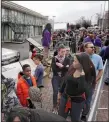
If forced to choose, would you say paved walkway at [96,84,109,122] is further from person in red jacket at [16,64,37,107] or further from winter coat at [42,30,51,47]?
winter coat at [42,30,51,47]

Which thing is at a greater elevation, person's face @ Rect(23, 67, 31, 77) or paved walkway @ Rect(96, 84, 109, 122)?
person's face @ Rect(23, 67, 31, 77)

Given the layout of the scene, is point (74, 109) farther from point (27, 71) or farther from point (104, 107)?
point (104, 107)

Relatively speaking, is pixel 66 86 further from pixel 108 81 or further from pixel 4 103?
pixel 108 81

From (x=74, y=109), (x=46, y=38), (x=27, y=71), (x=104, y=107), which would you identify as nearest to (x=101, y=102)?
(x=104, y=107)

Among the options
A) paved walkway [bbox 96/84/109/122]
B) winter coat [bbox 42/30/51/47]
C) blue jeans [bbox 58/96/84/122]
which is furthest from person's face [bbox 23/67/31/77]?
winter coat [bbox 42/30/51/47]

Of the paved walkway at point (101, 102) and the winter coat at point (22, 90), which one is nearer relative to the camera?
the winter coat at point (22, 90)

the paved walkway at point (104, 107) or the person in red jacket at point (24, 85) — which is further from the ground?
the person in red jacket at point (24, 85)

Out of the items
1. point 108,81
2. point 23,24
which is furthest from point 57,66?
point 23,24

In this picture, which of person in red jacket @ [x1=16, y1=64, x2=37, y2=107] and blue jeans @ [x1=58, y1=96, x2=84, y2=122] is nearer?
blue jeans @ [x1=58, y1=96, x2=84, y2=122]

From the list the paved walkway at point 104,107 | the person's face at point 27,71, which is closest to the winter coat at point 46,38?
the paved walkway at point 104,107

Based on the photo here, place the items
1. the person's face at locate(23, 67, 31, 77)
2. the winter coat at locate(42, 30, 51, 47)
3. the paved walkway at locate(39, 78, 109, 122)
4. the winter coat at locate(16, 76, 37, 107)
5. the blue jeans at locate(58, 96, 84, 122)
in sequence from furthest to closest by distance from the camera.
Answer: the winter coat at locate(42, 30, 51, 47) < the paved walkway at locate(39, 78, 109, 122) < the person's face at locate(23, 67, 31, 77) < the winter coat at locate(16, 76, 37, 107) < the blue jeans at locate(58, 96, 84, 122)

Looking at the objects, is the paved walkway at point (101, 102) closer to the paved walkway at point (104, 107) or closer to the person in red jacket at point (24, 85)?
the paved walkway at point (104, 107)

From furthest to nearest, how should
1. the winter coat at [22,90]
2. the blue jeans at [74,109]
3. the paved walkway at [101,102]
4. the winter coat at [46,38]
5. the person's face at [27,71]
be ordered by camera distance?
the winter coat at [46,38], the paved walkway at [101,102], the person's face at [27,71], the winter coat at [22,90], the blue jeans at [74,109]

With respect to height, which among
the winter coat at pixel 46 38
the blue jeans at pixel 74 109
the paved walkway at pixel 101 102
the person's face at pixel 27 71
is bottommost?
the paved walkway at pixel 101 102
